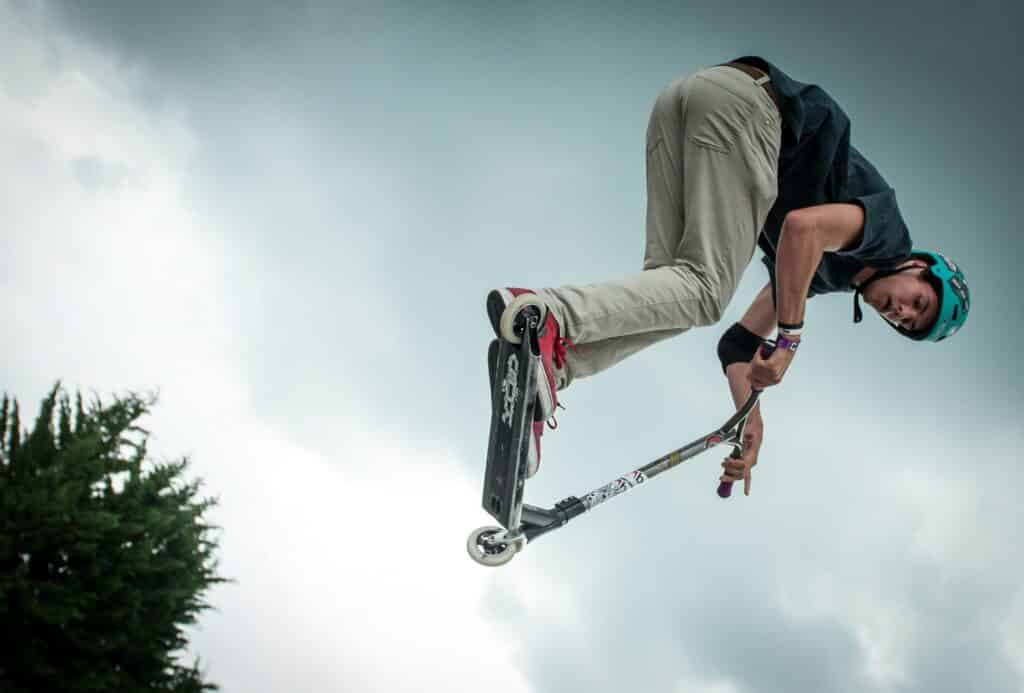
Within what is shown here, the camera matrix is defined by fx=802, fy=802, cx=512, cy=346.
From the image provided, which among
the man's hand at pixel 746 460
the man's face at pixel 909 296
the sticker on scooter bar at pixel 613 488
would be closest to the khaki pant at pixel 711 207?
the sticker on scooter bar at pixel 613 488

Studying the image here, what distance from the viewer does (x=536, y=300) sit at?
8.72 ft

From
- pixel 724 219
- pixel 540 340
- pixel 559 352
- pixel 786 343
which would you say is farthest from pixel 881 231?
pixel 540 340

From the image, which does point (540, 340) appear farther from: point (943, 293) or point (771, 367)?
point (943, 293)

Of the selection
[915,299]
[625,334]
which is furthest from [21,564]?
[915,299]

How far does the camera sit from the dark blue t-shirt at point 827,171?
3182 mm

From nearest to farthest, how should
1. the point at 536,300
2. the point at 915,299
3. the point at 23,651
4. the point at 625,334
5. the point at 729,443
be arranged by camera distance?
the point at 23,651 → the point at 536,300 → the point at 625,334 → the point at 915,299 → the point at 729,443

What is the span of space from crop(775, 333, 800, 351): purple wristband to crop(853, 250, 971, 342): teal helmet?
640mm

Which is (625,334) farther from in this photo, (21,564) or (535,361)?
(21,564)

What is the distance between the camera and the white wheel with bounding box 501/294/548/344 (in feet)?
8.62

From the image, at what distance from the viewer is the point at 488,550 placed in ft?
10.2

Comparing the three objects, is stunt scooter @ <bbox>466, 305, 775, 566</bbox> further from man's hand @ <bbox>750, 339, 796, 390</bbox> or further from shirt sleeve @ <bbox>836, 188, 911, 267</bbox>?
shirt sleeve @ <bbox>836, 188, 911, 267</bbox>

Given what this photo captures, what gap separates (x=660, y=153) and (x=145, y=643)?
2.58 m

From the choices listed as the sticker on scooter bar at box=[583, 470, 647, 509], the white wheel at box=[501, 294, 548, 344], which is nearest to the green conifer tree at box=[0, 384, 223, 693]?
the white wheel at box=[501, 294, 548, 344]

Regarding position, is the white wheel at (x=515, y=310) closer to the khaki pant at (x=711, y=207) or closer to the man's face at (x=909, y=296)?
the khaki pant at (x=711, y=207)
